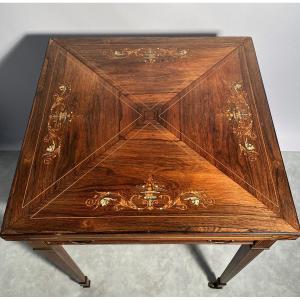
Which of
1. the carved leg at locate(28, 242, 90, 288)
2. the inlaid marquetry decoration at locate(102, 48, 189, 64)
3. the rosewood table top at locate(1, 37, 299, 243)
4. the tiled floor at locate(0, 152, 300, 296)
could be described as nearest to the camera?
the rosewood table top at locate(1, 37, 299, 243)

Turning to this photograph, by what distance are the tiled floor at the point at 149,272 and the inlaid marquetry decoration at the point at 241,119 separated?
2.02 feet

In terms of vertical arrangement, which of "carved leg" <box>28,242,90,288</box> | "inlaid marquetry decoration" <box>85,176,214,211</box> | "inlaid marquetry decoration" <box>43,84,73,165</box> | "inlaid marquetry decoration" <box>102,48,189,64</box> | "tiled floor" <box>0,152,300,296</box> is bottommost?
"tiled floor" <box>0,152,300,296</box>

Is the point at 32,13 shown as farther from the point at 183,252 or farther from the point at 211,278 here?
the point at 211,278

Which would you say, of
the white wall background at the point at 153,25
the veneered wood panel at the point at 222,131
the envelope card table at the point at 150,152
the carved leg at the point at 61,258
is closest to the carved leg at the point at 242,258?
the envelope card table at the point at 150,152

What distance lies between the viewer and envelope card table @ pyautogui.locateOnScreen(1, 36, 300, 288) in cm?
63

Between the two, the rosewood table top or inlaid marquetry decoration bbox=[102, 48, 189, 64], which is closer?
the rosewood table top

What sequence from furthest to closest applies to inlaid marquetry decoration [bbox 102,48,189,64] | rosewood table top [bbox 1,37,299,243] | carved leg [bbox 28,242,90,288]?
1. inlaid marquetry decoration [bbox 102,48,189,64]
2. carved leg [bbox 28,242,90,288]
3. rosewood table top [bbox 1,37,299,243]

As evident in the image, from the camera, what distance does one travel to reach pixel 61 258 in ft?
2.81

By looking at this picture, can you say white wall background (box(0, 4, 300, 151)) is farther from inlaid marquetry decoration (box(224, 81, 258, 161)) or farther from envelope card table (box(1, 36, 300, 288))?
inlaid marquetry decoration (box(224, 81, 258, 161))

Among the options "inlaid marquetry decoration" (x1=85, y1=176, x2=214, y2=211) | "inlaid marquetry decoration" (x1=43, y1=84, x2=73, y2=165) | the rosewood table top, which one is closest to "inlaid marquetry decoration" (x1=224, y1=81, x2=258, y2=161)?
the rosewood table top

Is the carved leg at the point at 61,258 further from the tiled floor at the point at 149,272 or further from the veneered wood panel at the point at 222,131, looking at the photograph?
the veneered wood panel at the point at 222,131

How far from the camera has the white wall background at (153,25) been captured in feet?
2.95

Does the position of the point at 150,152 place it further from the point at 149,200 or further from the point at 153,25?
the point at 153,25

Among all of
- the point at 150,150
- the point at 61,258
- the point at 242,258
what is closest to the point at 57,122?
the point at 150,150
